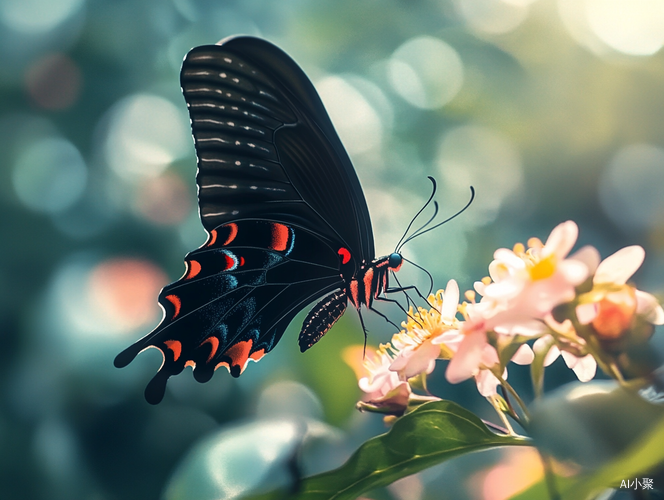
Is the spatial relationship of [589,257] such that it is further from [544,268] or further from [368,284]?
[368,284]

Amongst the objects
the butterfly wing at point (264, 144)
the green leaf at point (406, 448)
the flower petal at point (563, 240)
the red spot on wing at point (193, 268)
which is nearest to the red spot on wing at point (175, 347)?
the red spot on wing at point (193, 268)

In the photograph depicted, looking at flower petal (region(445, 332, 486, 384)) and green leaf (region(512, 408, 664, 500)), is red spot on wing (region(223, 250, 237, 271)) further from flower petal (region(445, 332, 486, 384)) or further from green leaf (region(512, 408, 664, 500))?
green leaf (region(512, 408, 664, 500))

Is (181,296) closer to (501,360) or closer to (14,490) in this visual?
(501,360)

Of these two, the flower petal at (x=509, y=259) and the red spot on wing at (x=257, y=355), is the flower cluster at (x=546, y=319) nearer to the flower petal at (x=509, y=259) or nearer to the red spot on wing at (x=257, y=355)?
the flower petal at (x=509, y=259)

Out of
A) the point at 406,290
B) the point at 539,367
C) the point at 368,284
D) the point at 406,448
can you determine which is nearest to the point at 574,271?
the point at 539,367

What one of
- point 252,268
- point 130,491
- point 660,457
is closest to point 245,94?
point 252,268
